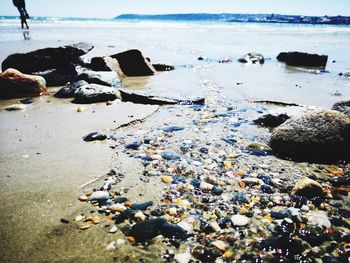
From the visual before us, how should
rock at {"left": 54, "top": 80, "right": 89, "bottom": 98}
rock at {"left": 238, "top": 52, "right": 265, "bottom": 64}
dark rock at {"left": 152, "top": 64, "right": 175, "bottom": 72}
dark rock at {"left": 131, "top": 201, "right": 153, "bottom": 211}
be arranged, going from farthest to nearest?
rock at {"left": 238, "top": 52, "right": 265, "bottom": 64}, dark rock at {"left": 152, "top": 64, "right": 175, "bottom": 72}, rock at {"left": 54, "top": 80, "right": 89, "bottom": 98}, dark rock at {"left": 131, "top": 201, "right": 153, "bottom": 211}

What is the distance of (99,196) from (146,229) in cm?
60

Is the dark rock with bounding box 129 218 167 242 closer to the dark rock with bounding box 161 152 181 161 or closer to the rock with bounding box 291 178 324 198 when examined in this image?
the dark rock with bounding box 161 152 181 161

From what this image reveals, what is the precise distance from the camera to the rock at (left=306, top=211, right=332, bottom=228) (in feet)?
6.75

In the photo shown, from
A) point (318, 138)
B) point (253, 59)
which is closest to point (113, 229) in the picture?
point (318, 138)

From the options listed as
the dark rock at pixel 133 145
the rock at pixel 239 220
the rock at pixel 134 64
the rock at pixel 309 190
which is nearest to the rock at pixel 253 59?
Result: the rock at pixel 134 64

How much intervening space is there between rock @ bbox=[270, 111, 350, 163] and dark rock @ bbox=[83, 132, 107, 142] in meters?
2.16

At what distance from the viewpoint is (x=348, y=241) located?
74.9 inches

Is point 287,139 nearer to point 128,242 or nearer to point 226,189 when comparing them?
point 226,189

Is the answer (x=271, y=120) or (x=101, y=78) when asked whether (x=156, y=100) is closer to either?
(x=101, y=78)

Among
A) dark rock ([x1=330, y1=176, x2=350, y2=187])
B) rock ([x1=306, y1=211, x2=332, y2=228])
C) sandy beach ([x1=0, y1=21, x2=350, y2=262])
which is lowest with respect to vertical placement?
sandy beach ([x1=0, y1=21, x2=350, y2=262])

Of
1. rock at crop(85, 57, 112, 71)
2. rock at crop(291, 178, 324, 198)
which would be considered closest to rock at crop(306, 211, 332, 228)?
rock at crop(291, 178, 324, 198)

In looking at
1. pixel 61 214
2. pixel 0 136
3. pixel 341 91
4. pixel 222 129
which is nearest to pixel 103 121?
pixel 0 136

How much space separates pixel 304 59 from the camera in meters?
10.8

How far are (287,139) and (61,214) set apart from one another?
2.45m
